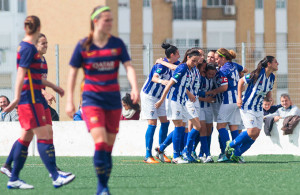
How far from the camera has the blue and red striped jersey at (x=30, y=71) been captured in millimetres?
7977

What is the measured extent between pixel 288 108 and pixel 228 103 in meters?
3.18

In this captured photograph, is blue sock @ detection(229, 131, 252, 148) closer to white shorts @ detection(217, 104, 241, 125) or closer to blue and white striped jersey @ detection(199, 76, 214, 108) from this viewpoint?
white shorts @ detection(217, 104, 241, 125)

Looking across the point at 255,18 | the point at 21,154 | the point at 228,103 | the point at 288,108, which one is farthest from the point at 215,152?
the point at 255,18

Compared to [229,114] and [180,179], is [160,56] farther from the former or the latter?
[180,179]

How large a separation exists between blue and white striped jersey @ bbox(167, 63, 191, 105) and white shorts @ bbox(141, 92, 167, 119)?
1.67 ft

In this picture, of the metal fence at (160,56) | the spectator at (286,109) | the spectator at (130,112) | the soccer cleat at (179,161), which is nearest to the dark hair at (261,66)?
the soccer cleat at (179,161)

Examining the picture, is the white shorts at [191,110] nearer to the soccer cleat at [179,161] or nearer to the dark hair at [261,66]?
the soccer cleat at [179,161]

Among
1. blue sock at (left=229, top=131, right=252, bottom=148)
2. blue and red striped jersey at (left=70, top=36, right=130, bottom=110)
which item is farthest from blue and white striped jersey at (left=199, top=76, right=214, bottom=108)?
blue and red striped jersey at (left=70, top=36, right=130, bottom=110)

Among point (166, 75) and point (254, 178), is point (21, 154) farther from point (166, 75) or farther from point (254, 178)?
point (166, 75)

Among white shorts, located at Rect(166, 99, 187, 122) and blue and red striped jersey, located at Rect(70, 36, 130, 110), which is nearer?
blue and red striped jersey, located at Rect(70, 36, 130, 110)

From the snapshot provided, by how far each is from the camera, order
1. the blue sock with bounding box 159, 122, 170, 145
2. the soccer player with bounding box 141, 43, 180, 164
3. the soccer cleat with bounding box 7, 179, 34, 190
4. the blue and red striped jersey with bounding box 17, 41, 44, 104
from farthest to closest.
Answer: the blue sock with bounding box 159, 122, 170, 145, the soccer player with bounding box 141, 43, 180, 164, the soccer cleat with bounding box 7, 179, 34, 190, the blue and red striped jersey with bounding box 17, 41, 44, 104

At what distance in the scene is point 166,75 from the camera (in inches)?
495

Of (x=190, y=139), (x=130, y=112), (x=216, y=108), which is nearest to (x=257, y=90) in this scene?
(x=216, y=108)

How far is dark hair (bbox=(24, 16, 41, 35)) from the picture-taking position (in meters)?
8.05
